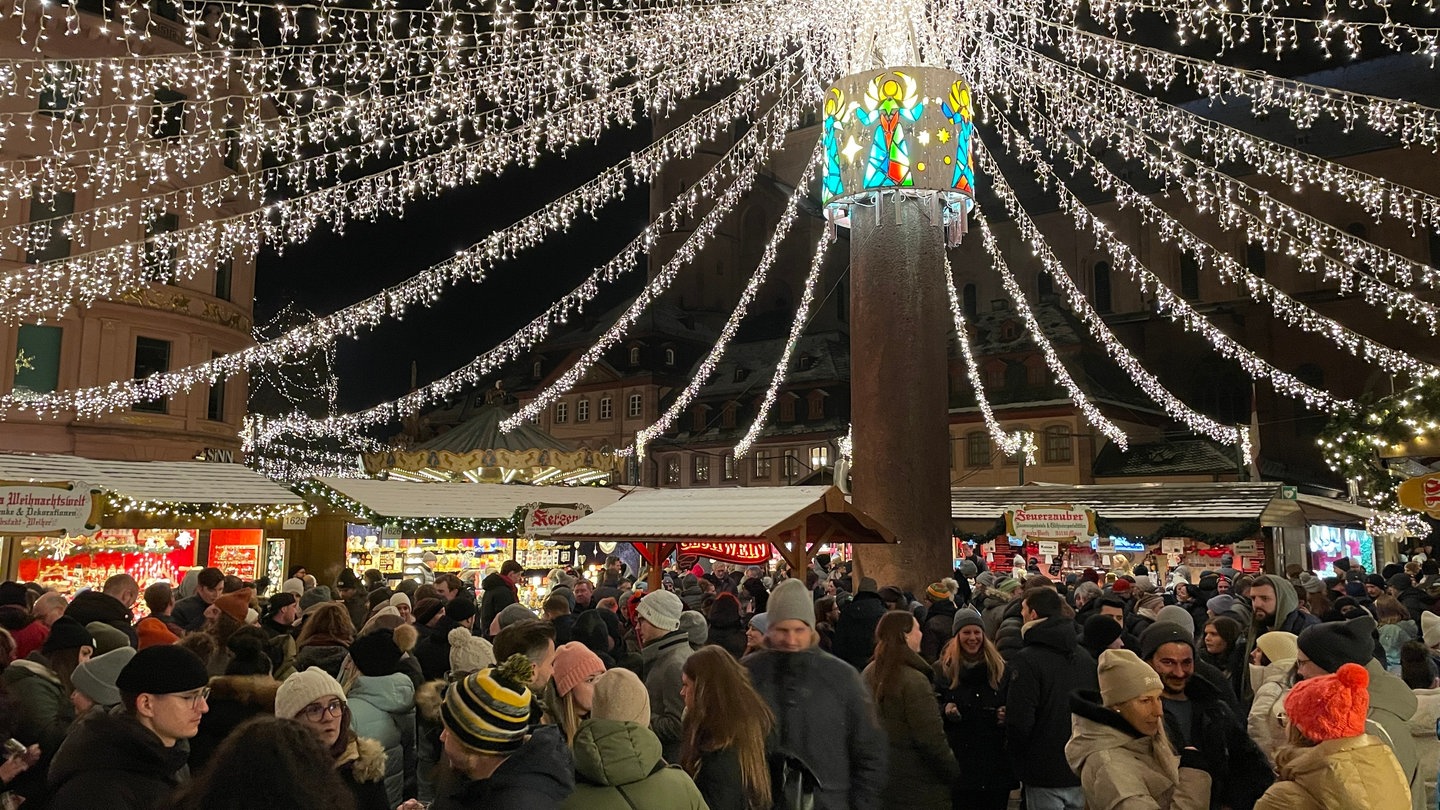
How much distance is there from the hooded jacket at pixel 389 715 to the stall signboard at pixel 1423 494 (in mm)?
15744

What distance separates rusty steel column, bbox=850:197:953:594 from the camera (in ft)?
40.9

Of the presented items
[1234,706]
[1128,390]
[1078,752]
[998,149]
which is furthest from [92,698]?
[998,149]

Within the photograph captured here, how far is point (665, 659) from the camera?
19.5 feet

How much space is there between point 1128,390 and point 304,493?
105 ft

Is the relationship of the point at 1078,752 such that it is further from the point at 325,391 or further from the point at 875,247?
the point at 325,391

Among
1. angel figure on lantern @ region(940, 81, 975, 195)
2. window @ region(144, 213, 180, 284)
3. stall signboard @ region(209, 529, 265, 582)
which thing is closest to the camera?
angel figure on lantern @ region(940, 81, 975, 195)

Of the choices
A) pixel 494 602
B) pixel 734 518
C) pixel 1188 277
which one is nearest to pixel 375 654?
pixel 494 602

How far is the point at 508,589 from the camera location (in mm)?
10203

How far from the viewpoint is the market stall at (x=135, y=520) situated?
14.2 metres

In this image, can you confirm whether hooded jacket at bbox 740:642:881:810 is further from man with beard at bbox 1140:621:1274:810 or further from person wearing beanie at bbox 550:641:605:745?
man with beard at bbox 1140:621:1274:810

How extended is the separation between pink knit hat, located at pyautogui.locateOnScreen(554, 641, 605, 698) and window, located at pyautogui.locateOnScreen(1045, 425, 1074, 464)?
34640 millimetres

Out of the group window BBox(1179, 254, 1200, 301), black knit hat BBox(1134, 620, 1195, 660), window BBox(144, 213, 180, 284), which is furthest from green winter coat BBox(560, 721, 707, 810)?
window BBox(1179, 254, 1200, 301)

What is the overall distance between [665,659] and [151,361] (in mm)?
19980

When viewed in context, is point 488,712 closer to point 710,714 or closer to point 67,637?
point 710,714
